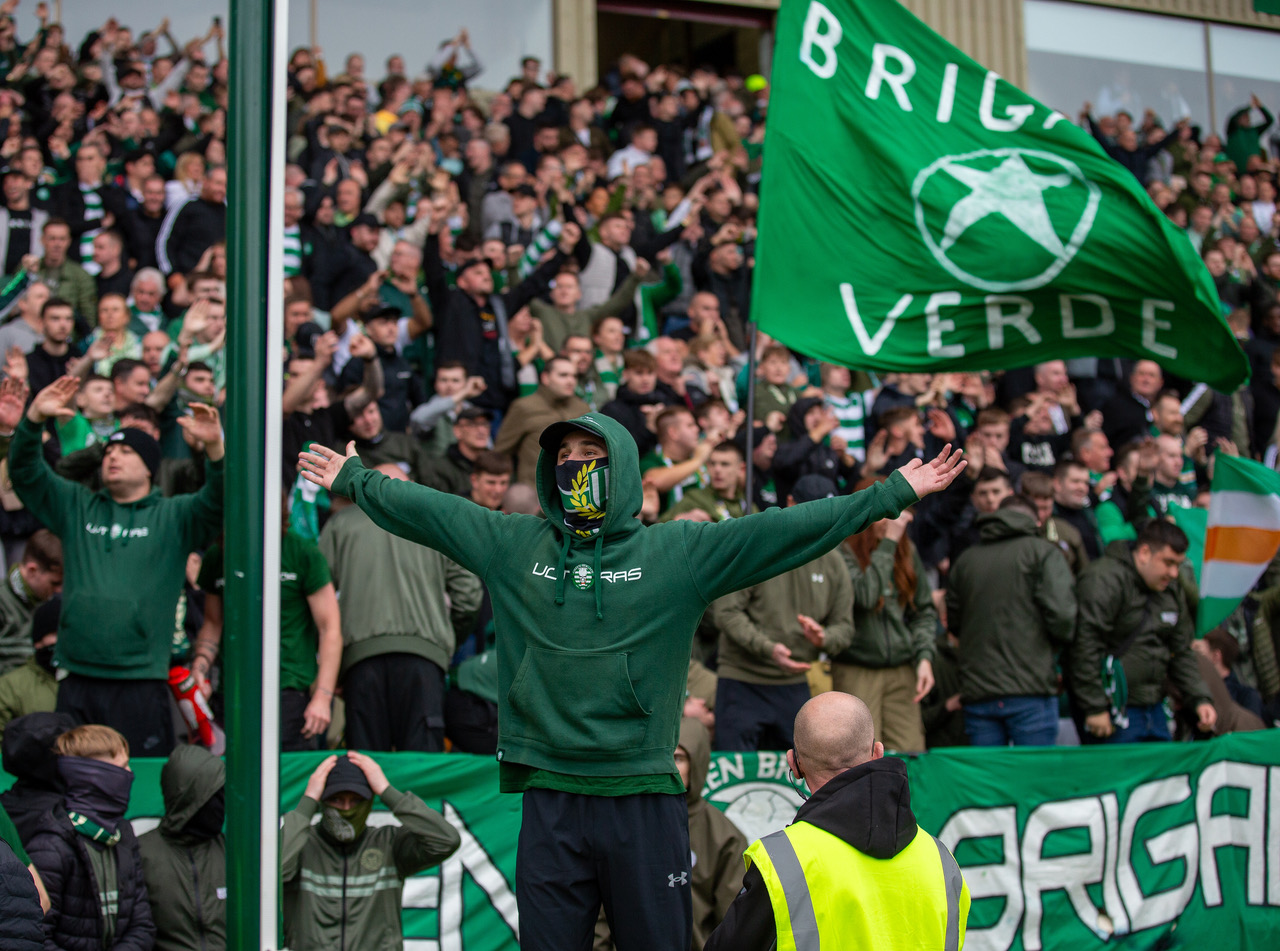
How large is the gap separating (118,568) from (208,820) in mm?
1361

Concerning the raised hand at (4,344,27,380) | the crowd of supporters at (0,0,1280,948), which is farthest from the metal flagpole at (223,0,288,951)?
the raised hand at (4,344,27,380)

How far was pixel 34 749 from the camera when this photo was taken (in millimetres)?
5480

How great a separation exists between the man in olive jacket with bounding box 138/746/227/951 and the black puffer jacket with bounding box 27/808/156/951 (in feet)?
0.58

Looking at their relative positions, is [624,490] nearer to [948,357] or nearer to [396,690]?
[396,690]

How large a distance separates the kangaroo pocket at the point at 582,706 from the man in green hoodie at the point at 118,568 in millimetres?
2608

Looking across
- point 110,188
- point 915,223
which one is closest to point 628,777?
point 915,223

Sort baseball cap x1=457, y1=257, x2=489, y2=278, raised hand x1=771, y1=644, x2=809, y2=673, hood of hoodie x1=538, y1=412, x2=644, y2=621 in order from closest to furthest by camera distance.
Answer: hood of hoodie x1=538, y1=412, x2=644, y2=621
raised hand x1=771, y1=644, x2=809, y2=673
baseball cap x1=457, y1=257, x2=489, y2=278

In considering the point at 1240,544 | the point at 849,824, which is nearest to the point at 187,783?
the point at 849,824

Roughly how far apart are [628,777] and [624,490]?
2.80 feet

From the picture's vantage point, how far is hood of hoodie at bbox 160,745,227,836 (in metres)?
5.78

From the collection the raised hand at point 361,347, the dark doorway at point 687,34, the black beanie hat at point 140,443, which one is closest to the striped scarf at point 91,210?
the raised hand at point 361,347

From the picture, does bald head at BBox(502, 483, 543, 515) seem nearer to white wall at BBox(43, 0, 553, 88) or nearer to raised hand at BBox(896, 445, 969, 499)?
raised hand at BBox(896, 445, 969, 499)

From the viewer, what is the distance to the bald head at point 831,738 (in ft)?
12.5

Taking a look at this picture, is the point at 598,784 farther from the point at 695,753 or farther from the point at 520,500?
the point at 520,500
